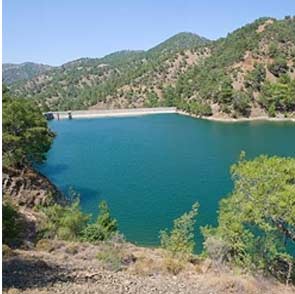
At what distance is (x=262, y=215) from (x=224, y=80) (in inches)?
2684

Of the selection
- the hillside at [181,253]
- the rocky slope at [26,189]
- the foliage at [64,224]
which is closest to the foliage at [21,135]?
the rocky slope at [26,189]

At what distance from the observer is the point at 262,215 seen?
13234 millimetres

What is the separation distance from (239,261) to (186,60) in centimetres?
9596

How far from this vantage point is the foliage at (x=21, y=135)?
1018 inches

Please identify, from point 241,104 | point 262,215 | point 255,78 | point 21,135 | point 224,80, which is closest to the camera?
point 262,215

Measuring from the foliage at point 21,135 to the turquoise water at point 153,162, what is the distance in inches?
162

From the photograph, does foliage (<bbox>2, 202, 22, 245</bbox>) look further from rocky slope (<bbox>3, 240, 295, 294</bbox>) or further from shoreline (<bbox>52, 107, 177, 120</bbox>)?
shoreline (<bbox>52, 107, 177, 120</bbox>)

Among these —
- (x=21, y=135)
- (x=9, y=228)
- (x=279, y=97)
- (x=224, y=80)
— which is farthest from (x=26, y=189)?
(x=224, y=80)

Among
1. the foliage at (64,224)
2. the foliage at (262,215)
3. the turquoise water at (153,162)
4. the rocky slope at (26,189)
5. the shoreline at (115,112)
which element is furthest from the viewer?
the shoreline at (115,112)

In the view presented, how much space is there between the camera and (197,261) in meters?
14.1

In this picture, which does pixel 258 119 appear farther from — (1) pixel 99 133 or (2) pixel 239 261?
(2) pixel 239 261

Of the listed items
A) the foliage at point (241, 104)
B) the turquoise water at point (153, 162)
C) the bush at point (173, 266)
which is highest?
the bush at point (173, 266)

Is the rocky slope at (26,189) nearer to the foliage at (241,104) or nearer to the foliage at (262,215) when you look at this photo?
the foliage at (262,215)

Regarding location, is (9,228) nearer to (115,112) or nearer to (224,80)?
(224,80)
